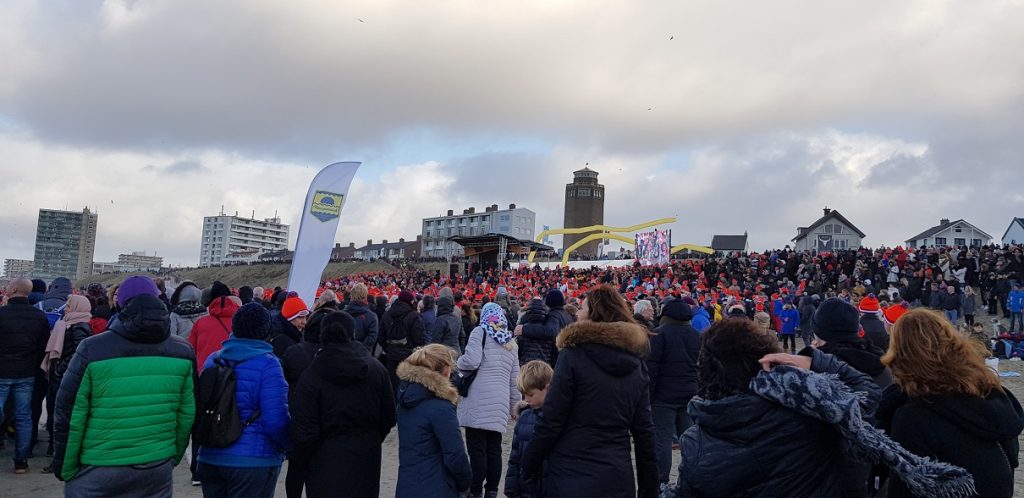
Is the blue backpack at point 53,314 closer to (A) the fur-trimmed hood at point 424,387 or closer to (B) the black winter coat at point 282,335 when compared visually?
(B) the black winter coat at point 282,335

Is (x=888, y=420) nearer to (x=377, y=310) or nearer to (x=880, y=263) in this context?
(x=377, y=310)

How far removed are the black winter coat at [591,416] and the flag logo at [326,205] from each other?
1101cm

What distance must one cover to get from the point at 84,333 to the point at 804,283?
62.5 ft

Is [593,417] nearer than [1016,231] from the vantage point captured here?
Yes

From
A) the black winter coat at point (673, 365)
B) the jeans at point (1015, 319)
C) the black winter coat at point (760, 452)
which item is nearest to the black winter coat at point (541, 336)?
the black winter coat at point (673, 365)

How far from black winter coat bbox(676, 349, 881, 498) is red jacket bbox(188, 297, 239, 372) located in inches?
173

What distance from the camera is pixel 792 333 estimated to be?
16.8 metres

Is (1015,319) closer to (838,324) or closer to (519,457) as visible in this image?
(838,324)

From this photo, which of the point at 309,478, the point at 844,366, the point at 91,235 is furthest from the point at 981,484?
the point at 91,235

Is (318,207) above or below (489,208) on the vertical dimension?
below

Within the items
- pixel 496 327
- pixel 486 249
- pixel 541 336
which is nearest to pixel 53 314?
pixel 496 327

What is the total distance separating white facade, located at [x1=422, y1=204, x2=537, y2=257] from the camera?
324 feet

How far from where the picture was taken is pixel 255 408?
3811 millimetres

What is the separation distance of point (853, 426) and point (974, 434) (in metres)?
0.62
